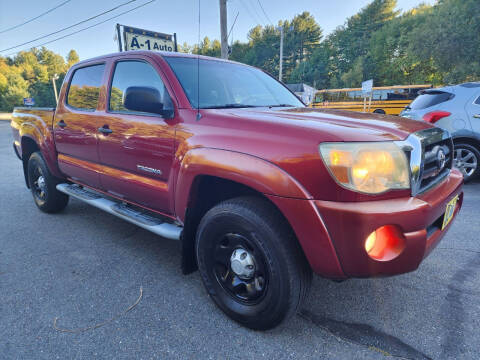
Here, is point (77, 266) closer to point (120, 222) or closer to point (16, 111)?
point (120, 222)

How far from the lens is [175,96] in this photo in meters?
2.13

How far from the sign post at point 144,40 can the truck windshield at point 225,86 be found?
5.99 m

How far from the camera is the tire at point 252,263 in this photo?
1590 millimetres

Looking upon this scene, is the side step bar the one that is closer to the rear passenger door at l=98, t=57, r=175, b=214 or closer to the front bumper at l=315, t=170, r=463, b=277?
the rear passenger door at l=98, t=57, r=175, b=214

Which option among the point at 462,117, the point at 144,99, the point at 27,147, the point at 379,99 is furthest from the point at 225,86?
the point at 379,99

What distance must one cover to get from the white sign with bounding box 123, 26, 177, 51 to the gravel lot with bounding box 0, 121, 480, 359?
23.1 feet

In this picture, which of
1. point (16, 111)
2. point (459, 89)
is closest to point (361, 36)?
point (459, 89)

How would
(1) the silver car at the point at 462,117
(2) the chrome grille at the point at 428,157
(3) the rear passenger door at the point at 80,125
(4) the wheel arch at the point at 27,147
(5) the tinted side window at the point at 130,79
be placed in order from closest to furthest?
(2) the chrome grille at the point at 428,157
(5) the tinted side window at the point at 130,79
(3) the rear passenger door at the point at 80,125
(4) the wheel arch at the point at 27,147
(1) the silver car at the point at 462,117

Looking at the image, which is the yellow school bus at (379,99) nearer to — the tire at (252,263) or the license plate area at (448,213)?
the license plate area at (448,213)

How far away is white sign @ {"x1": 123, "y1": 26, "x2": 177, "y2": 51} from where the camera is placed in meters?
8.34

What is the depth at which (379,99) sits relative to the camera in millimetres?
20047

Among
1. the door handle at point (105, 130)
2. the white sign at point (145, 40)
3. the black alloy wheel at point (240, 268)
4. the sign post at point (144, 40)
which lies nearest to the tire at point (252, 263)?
the black alloy wheel at point (240, 268)

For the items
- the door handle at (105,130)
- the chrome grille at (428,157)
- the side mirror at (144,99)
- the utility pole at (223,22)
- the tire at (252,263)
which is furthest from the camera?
the utility pole at (223,22)

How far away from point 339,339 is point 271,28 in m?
70.8
